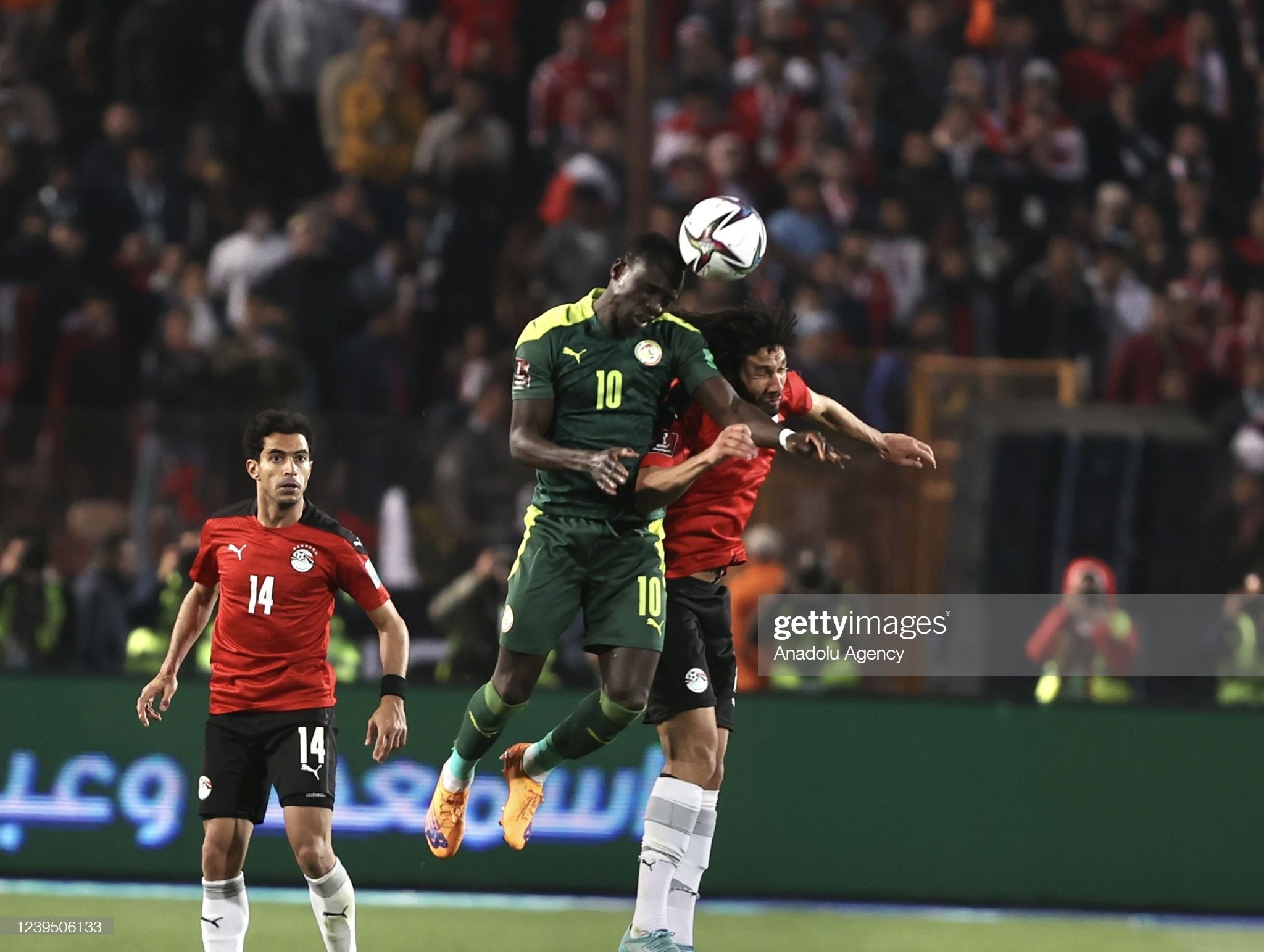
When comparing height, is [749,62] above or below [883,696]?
above

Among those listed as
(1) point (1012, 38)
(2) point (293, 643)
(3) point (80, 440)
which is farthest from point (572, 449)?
(1) point (1012, 38)

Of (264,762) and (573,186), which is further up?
(573,186)

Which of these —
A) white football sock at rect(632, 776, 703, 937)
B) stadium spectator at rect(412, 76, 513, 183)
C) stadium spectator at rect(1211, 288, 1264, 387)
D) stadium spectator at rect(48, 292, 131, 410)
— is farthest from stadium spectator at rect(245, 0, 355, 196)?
white football sock at rect(632, 776, 703, 937)

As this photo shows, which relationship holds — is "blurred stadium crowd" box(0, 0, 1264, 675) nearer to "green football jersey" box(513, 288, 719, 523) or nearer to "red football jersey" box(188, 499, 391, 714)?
"green football jersey" box(513, 288, 719, 523)

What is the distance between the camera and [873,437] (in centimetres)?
796

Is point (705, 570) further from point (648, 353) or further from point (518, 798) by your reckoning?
point (518, 798)

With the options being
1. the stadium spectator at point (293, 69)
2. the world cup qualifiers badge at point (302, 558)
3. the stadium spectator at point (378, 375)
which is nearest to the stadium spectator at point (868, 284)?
the stadium spectator at point (378, 375)

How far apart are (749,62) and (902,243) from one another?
2426 millimetres

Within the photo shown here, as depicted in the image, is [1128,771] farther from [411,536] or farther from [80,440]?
[80,440]

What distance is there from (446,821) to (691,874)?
3.40 ft

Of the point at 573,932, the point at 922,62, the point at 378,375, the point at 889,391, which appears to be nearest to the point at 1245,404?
the point at 889,391

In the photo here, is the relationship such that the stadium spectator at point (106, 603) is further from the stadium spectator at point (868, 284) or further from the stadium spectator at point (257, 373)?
the stadium spectator at point (868, 284)

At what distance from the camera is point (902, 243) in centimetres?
1530

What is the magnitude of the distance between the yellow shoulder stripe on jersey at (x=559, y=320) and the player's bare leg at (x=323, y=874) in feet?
6.35
